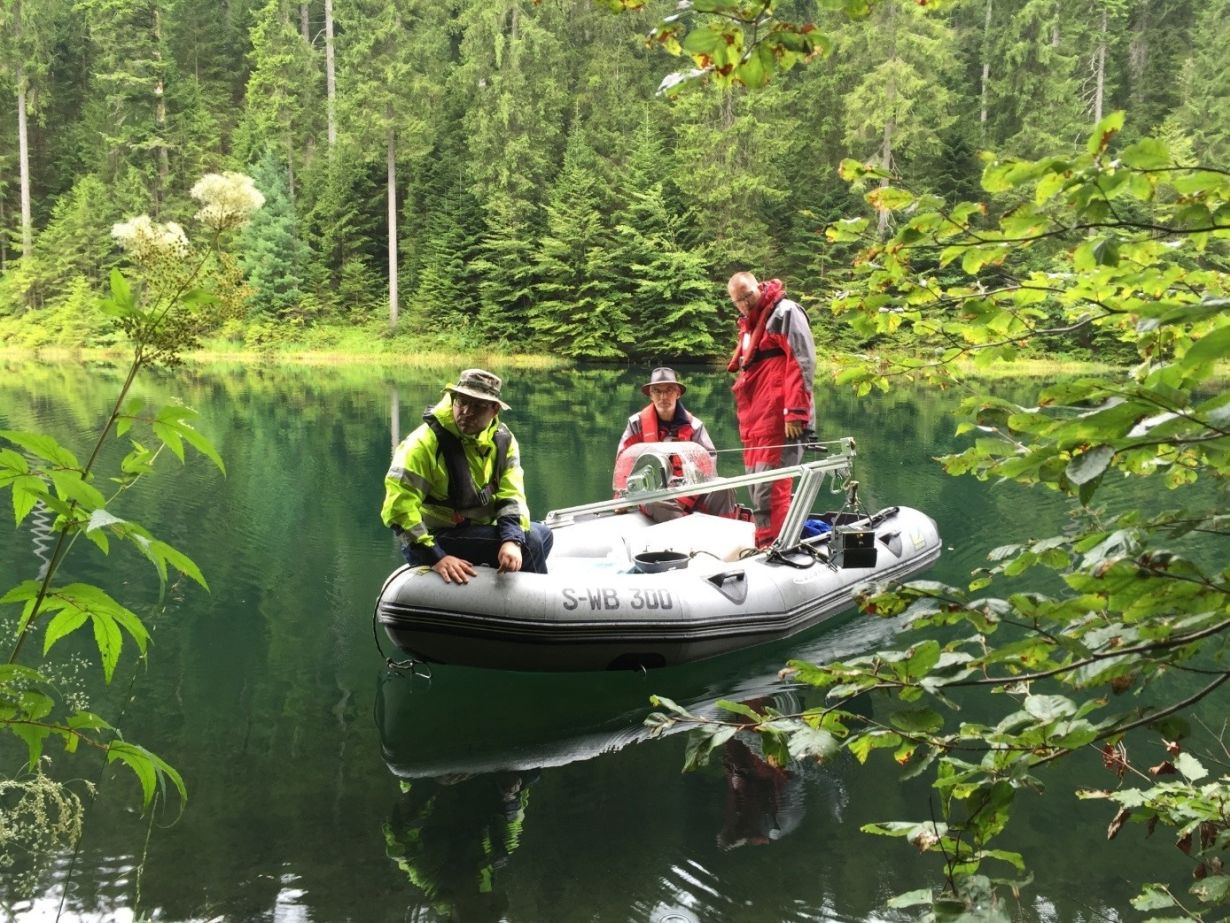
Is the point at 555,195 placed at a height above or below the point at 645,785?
above

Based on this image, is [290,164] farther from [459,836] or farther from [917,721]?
[917,721]

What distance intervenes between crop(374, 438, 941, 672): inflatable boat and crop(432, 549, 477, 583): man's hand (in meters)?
0.04

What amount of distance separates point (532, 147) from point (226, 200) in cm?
2661

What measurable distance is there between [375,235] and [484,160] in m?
5.39

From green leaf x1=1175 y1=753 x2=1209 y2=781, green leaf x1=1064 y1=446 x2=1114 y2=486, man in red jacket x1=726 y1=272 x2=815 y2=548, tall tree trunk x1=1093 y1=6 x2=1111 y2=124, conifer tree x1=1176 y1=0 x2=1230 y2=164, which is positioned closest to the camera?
green leaf x1=1064 y1=446 x2=1114 y2=486

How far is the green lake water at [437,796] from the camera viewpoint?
2869 mm

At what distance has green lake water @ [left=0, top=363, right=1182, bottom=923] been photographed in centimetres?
287

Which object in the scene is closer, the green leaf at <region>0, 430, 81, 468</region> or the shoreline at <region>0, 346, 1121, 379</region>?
the green leaf at <region>0, 430, 81, 468</region>

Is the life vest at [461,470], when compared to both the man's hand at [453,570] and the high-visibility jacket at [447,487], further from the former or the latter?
the man's hand at [453,570]

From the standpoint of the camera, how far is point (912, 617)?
4.04 feet

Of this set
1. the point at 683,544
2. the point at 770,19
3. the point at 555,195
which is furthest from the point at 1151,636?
the point at 555,195

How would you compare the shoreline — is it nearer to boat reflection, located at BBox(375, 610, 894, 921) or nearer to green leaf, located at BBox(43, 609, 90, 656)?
boat reflection, located at BBox(375, 610, 894, 921)

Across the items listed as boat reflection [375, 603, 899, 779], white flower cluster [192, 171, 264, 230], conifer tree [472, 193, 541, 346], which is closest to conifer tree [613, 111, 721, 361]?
conifer tree [472, 193, 541, 346]

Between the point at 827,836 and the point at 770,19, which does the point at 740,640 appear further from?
the point at 770,19
